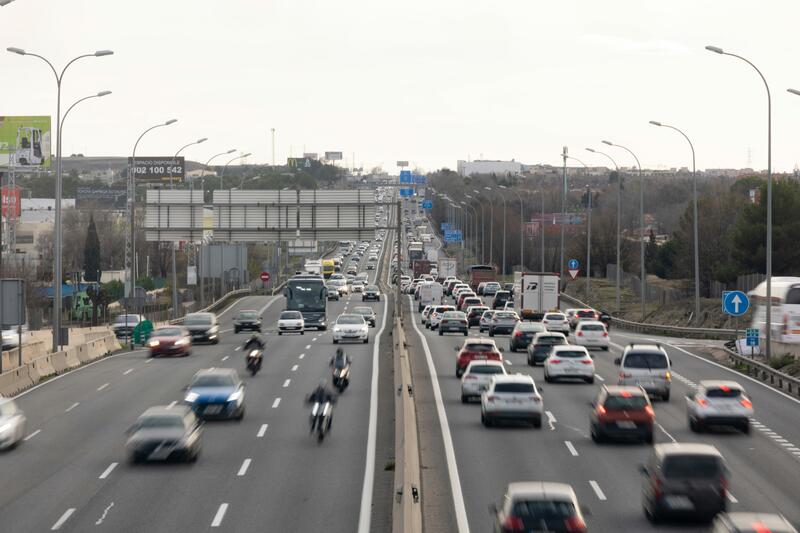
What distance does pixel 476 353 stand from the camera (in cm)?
4409

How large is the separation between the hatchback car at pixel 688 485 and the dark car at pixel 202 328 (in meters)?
41.6

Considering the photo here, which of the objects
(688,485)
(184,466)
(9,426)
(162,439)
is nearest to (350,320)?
(9,426)

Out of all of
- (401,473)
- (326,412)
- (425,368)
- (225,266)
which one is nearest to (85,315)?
(225,266)

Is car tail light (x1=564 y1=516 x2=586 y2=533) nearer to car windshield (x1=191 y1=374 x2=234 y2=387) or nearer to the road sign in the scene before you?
car windshield (x1=191 y1=374 x2=234 y2=387)

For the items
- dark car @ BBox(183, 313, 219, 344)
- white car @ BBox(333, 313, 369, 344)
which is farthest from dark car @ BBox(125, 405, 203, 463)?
dark car @ BBox(183, 313, 219, 344)

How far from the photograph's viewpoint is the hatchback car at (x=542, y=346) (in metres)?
48.9

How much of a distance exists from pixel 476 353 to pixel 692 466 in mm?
23228

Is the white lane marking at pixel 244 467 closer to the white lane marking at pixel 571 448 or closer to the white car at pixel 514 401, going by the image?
the white lane marking at pixel 571 448

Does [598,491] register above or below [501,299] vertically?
below

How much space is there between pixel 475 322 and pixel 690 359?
26.3m

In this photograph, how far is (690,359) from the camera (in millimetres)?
53125

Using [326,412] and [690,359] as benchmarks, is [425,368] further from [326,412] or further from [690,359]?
[326,412]

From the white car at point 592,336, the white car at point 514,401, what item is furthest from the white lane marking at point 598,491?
the white car at point 592,336

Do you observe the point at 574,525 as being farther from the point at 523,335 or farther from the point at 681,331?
the point at 681,331
